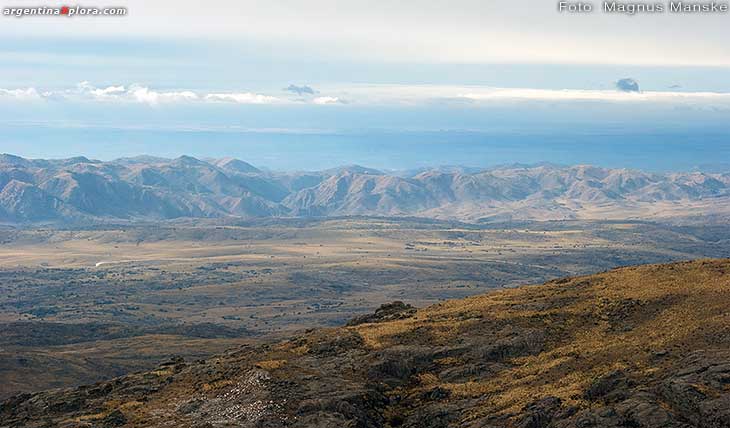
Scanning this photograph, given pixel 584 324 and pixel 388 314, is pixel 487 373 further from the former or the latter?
pixel 388 314

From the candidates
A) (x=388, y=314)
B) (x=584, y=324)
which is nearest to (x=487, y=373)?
(x=584, y=324)

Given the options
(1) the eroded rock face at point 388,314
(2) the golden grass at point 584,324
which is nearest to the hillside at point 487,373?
(2) the golden grass at point 584,324

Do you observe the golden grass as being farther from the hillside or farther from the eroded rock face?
the eroded rock face

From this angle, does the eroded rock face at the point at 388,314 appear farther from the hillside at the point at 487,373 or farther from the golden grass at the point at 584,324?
the hillside at the point at 487,373

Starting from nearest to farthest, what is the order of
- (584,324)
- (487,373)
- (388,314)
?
(487,373) → (584,324) → (388,314)

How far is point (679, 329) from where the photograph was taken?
80.2 m

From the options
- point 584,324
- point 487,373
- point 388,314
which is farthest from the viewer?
point 388,314

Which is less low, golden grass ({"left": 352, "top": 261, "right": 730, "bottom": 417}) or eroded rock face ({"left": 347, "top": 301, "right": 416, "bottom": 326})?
golden grass ({"left": 352, "top": 261, "right": 730, "bottom": 417})

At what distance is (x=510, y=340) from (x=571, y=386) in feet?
52.6

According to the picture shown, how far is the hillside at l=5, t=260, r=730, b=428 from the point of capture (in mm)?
67438

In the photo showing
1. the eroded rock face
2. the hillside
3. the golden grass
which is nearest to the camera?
the hillside

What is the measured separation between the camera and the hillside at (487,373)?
67438mm

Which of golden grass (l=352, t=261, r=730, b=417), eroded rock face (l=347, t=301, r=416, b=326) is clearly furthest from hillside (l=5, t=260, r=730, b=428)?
eroded rock face (l=347, t=301, r=416, b=326)

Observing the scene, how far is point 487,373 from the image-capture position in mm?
82125
